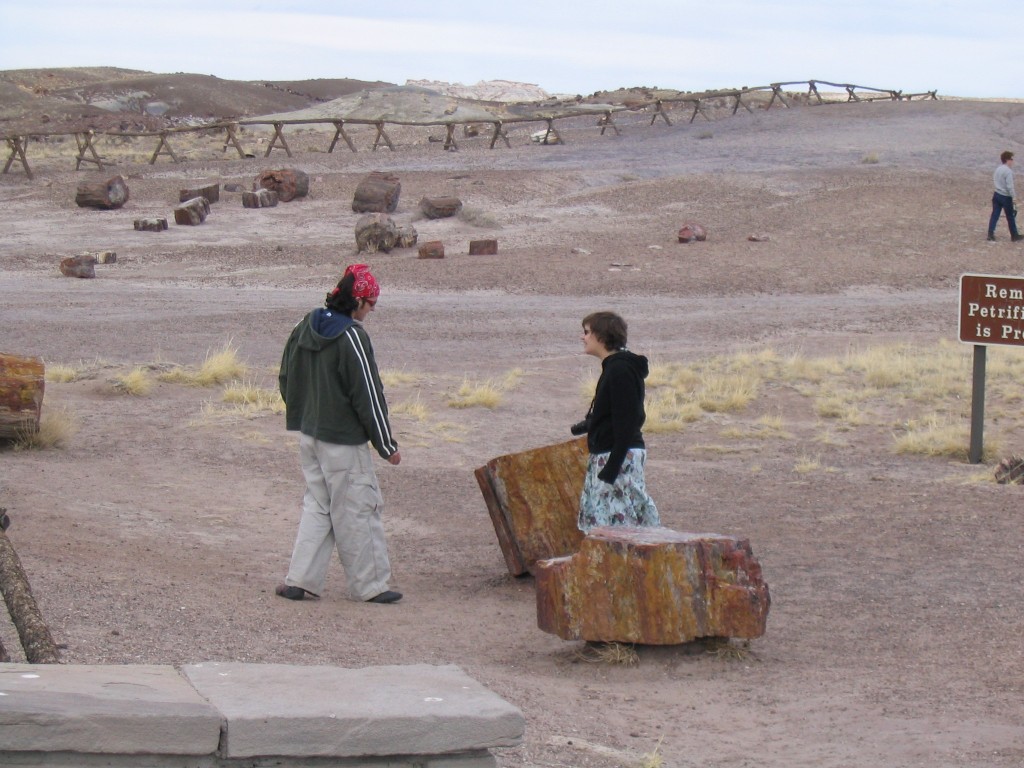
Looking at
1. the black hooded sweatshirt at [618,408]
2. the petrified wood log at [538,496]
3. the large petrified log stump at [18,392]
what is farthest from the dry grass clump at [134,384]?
the black hooded sweatshirt at [618,408]

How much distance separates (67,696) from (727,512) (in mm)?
7112

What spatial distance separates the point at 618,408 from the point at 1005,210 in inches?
816

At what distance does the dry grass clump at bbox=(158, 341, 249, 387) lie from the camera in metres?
14.1

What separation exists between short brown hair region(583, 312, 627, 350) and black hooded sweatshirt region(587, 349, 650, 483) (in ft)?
0.18

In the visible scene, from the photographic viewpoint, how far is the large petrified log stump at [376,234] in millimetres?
25203

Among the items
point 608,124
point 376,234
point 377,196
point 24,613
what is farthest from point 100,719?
point 608,124

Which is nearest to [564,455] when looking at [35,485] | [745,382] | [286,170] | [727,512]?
[727,512]

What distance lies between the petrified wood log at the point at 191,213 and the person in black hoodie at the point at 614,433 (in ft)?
72.9

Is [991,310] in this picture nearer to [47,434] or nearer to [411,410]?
[411,410]

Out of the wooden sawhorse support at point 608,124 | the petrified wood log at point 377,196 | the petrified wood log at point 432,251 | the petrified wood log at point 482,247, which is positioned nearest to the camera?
the petrified wood log at point 432,251

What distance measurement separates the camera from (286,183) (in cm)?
3091

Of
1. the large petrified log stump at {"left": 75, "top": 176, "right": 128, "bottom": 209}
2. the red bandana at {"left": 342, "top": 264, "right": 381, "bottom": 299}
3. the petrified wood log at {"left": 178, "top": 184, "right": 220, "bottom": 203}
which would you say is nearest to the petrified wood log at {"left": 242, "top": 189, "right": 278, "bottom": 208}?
the petrified wood log at {"left": 178, "top": 184, "right": 220, "bottom": 203}

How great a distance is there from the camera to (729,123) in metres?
44.5

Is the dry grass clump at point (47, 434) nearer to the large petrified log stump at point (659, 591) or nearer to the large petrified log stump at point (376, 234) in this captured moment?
the large petrified log stump at point (659, 591)
